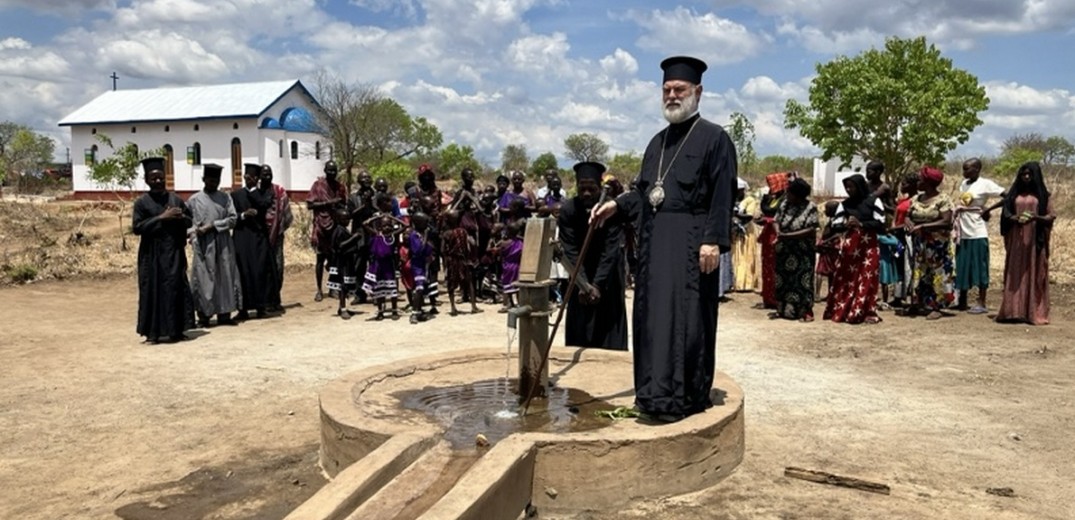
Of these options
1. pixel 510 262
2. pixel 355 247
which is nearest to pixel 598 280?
pixel 510 262

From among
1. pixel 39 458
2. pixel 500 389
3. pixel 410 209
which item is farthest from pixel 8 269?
pixel 500 389

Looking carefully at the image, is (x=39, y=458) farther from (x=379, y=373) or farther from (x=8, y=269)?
(x=8, y=269)

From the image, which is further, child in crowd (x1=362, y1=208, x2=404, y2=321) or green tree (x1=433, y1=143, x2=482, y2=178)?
green tree (x1=433, y1=143, x2=482, y2=178)

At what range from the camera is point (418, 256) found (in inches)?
360

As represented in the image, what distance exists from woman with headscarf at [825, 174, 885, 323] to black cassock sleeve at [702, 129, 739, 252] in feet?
17.5

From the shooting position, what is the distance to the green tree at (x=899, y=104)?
1129 inches

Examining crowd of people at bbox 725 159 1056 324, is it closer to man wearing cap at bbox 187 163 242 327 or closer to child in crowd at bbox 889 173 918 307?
child in crowd at bbox 889 173 918 307

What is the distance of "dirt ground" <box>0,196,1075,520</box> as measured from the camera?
392cm

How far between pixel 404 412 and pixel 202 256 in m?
5.22

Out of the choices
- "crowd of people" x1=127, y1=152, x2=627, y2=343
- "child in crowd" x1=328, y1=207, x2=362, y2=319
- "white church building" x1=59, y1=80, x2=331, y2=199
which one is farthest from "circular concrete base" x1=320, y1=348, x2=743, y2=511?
"white church building" x1=59, y1=80, x2=331, y2=199

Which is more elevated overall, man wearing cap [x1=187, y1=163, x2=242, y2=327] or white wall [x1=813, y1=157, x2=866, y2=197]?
white wall [x1=813, y1=157, x2=866, y2=197]

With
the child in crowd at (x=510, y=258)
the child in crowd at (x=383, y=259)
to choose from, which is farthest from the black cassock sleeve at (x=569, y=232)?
the child in crowd at (x=510, y=258)

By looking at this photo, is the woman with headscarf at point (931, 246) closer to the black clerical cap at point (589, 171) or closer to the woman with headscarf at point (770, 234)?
the woman with headscarf at point (770, 234)

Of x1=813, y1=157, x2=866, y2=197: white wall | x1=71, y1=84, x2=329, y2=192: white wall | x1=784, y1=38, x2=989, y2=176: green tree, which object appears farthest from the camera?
x1=813, y1=157, x2=866, y2=197: white wall
